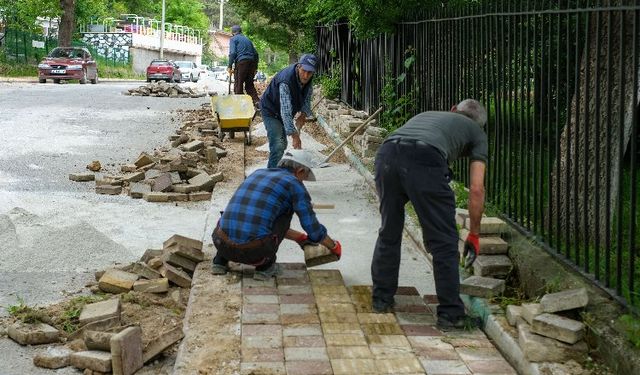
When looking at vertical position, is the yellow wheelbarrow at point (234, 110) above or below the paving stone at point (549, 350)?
above

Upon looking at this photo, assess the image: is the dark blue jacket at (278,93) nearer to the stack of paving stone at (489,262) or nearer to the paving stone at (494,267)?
the stack of paving stone at (489,262)

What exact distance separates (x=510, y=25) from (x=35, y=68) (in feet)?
139

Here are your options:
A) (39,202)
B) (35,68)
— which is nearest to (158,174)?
(39,202)

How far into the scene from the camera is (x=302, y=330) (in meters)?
5.08

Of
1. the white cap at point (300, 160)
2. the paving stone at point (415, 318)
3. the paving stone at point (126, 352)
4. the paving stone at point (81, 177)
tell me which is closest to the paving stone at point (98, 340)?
the paving stone at point (126, 352)

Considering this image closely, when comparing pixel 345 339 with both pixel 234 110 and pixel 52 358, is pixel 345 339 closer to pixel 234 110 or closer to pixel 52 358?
pixel 52 358

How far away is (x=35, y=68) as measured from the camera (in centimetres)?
4512

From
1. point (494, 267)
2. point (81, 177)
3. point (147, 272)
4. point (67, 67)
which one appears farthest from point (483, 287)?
point (67, 67)

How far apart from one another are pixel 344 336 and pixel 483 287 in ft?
3.76

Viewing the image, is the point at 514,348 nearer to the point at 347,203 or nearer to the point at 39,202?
the point at 347,203

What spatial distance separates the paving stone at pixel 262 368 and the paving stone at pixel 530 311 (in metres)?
1.49

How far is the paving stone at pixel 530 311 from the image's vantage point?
476cm

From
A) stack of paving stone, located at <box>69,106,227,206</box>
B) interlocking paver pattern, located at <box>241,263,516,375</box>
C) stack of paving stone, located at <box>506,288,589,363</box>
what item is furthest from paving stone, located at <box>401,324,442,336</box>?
stack of paving stone, located at <box>69,106,227,206</box>

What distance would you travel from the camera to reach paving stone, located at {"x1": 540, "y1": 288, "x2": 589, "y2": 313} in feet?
15.5
